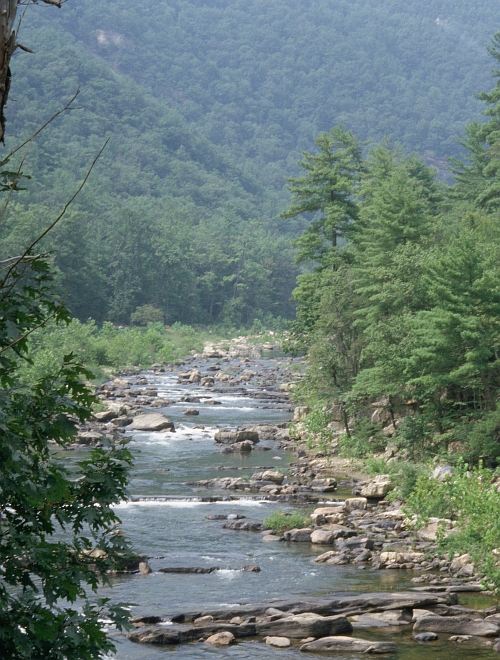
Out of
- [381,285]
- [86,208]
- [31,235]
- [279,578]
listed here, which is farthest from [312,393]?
[86,208]

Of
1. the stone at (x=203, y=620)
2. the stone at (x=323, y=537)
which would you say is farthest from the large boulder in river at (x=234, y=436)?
the stone at (x=203, y=620)

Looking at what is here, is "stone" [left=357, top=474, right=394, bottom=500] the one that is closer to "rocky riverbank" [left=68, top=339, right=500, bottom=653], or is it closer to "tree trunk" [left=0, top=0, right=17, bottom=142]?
"rocky riverbank" [left=68, top=339, right=500, bottom=653]

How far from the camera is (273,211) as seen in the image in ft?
594

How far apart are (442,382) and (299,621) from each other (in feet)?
41.6

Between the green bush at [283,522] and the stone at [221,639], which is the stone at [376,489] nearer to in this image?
the green bush at [283,522]

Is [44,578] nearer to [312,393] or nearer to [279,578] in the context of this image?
[279,578]

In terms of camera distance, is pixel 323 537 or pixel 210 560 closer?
pixel 210 560

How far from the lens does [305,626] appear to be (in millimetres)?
15555

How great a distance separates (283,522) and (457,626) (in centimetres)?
745

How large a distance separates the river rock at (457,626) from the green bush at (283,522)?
22.7ft

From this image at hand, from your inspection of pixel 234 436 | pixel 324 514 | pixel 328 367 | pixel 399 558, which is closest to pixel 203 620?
pixel 399 558

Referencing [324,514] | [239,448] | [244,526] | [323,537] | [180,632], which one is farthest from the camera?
[239,448]

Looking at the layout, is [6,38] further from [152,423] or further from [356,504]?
[152,423]

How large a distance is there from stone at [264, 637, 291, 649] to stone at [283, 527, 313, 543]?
257 inches
